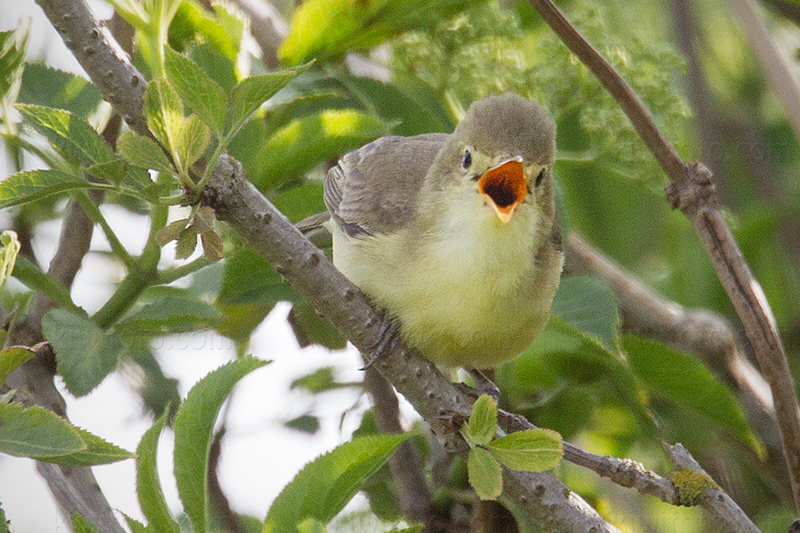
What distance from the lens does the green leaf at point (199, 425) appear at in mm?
1502

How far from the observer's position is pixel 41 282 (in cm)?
174

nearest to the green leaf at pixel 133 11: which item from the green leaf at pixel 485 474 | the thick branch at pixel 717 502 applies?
the green leaf at pixel 485 474

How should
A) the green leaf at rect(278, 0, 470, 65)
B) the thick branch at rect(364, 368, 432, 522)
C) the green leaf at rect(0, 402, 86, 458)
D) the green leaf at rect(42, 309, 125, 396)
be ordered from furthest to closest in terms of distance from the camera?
the green leaf at rect(278, 0, 470, 65)
the thick branch at rect(364, 368, 432, 522)
the green leaf at rect(42, 309, 125, 396)
the green leaf at rect(0, 402, 86, 458)

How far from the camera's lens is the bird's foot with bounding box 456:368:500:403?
2041mm

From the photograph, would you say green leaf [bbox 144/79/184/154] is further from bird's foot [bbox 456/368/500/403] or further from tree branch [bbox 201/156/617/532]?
bird's foot [bbox 456/368/500/403]

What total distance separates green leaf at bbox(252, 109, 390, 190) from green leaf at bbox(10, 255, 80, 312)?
50cm

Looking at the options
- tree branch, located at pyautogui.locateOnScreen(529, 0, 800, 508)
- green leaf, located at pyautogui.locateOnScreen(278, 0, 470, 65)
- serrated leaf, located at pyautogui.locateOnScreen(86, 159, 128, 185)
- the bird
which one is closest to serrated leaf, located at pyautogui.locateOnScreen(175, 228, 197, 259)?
serrated leaf, located at pyautogui.locateOnScreen(86, 159, 128, 185)

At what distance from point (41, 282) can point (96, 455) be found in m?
0.51

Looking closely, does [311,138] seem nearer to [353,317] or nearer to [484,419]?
[353,317]

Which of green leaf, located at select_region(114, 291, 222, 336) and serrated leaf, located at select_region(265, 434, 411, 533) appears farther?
green leaf, located at select_region(114, 291, 222, 336)

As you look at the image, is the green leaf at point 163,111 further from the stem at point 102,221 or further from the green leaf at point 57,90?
the green leaf at point 57,90

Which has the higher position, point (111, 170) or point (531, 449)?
point (111, 170)

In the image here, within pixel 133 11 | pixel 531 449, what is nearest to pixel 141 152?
pixel 133 11

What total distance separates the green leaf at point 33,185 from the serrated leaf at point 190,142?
13 cm
